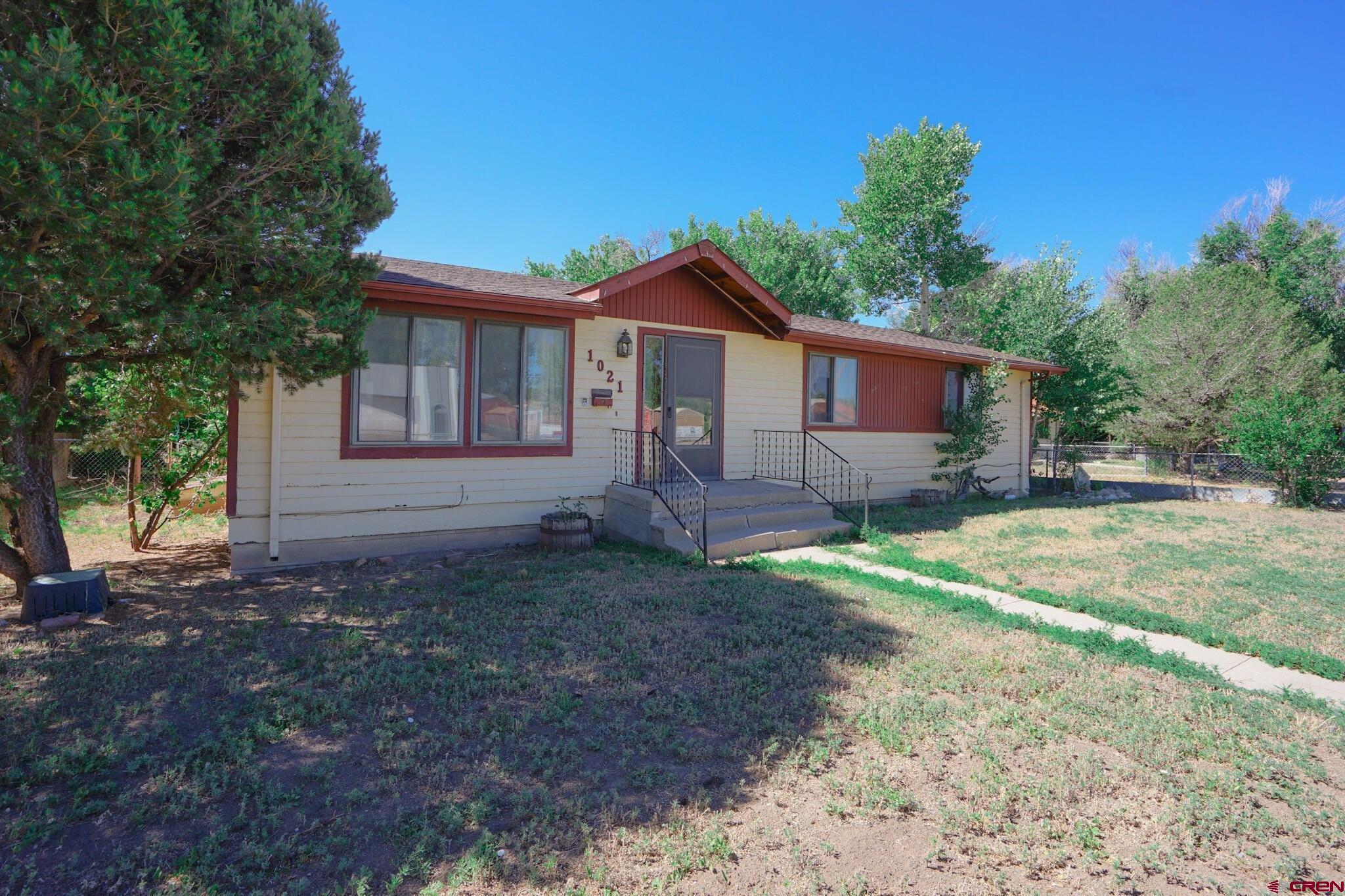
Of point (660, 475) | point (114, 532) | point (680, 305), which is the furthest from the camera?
point (680, 305)

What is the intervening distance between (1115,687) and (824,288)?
25147 mm

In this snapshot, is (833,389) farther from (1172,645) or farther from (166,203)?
(166,203)

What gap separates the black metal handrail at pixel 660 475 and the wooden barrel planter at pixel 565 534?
37.2 inches

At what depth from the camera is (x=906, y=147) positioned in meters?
24.4

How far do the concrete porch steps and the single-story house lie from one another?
1.2 inches

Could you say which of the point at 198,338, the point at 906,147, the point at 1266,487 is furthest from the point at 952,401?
the point at 906,147

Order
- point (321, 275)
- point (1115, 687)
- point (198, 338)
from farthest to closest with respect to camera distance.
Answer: point (321, 275)
point (198, 338)
point (1115, 687)

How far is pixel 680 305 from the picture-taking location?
9.48 metres

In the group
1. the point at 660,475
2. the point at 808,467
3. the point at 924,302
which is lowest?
the point at 660,475

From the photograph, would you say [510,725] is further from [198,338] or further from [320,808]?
[198,338]

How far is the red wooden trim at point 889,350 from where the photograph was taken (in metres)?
10.7

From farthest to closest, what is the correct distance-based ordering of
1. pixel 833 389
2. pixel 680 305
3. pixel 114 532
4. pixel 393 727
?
pixel 833 389 → pixel 680 305 → pixel 114 532 → pixel 393 727

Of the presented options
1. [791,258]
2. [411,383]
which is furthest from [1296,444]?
[791,258]

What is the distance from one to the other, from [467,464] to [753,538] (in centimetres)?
350
